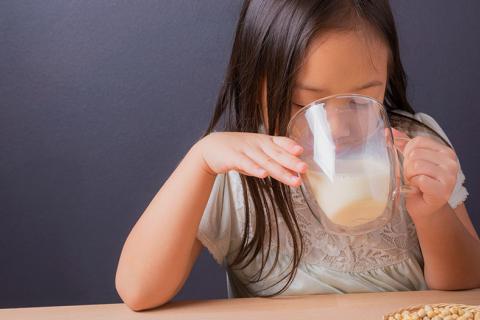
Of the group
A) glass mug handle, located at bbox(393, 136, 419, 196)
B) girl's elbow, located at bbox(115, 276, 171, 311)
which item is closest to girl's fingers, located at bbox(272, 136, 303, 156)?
glass mug handle, located at bbox(393, 136, 419, 196)

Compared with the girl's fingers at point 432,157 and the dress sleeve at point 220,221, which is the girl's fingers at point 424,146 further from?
the dress sleeve at point 220,221

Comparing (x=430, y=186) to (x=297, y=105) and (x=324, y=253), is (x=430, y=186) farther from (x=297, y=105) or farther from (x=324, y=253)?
(x=324, y=253)

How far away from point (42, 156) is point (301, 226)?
0.88 meters

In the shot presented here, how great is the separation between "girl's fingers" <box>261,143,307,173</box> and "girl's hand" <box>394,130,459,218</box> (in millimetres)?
133

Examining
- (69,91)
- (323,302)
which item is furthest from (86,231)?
(323,302)

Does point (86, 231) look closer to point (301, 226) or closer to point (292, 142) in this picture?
point (301, 226)

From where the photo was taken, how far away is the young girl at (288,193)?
749mm

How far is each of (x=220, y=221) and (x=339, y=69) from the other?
0.31 meters

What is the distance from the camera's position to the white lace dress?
37.3 inches

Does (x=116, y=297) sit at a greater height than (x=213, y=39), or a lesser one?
lesser

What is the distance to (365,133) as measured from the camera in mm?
634

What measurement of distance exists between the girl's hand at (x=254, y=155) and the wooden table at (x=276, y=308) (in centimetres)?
16

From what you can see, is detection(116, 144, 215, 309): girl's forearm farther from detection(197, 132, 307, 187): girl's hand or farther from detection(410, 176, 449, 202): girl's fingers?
detection(410, 176, 449, 202): girl's fingers

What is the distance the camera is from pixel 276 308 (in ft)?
2.52
